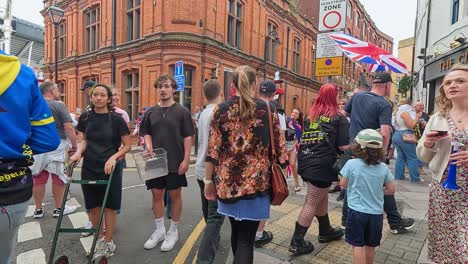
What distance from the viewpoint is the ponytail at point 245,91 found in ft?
7.78

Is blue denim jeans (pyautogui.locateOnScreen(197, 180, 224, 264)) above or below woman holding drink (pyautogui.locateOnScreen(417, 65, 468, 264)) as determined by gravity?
below

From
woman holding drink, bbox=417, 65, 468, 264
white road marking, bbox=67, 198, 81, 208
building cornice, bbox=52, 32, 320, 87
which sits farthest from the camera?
building cornice, bbox=52, 32, 320, 87

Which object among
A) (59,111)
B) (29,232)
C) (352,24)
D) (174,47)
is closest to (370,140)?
(59,111)

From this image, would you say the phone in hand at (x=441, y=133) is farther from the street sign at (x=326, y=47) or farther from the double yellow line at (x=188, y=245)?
the street sign at (x=326, y=47)

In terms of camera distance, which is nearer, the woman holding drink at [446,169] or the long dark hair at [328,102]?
the woman holding drink at [446,169]

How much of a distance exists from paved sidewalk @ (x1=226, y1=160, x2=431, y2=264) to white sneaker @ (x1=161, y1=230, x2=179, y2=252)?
790 millimetres

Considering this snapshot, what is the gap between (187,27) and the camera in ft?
48.7

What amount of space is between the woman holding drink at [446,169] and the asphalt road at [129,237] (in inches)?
84.4

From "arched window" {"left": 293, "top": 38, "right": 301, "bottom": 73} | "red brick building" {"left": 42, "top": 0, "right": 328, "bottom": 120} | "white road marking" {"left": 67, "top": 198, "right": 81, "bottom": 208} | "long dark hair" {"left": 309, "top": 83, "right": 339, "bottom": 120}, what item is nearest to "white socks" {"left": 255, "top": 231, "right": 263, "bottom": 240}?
"long dark hair" {"left": 309, "top": 83, "right": 339, "bottom": 120}

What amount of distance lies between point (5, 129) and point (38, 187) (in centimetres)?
367

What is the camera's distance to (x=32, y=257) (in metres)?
3.40

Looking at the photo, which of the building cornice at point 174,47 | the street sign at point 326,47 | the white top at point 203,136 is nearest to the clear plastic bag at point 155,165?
the white top at point 203,136

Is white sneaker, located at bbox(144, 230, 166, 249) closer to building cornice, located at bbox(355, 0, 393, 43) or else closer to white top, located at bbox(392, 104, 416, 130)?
white top, located at bbox(392, 104, 416, 130)

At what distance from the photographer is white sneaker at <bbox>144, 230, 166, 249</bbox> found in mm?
3682
